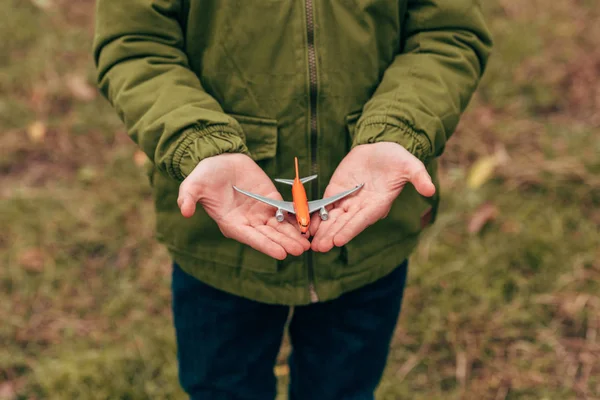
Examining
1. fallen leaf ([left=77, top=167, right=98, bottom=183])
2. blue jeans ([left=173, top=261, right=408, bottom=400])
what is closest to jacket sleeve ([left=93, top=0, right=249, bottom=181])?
blue jeans ([left=173, top=261, right=408, bottom=400])

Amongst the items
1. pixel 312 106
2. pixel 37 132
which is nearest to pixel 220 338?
pixel 312 106

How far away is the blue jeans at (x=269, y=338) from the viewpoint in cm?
175

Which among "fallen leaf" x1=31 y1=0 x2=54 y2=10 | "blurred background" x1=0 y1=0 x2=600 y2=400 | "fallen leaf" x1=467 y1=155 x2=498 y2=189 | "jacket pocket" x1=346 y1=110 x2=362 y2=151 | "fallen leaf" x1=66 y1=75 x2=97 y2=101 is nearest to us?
"jacket pocket" x1=346 y1=110 x2=362 y2=151

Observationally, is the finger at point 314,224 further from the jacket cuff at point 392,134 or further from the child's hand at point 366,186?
the jacket cuff at point 392,134

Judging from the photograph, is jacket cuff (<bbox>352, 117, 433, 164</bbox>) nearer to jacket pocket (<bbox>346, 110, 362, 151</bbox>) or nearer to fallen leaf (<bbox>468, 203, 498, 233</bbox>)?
jacket pocket (<bbox>346, 110, 362, 151</bbox>)

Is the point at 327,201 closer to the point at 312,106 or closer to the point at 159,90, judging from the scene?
the point at 312,106

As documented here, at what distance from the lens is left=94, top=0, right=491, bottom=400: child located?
57.7 inches

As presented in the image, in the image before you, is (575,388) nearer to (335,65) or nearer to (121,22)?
(335,65)

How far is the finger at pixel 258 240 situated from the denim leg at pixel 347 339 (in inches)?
17.9

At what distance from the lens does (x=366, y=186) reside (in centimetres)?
156

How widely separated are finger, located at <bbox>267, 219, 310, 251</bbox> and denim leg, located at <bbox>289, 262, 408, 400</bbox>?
0.39 meters

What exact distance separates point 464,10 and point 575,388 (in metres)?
1.68

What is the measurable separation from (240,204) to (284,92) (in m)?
0.31

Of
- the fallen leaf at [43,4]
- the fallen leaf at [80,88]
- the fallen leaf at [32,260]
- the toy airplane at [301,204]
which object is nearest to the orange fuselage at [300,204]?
the toy airplane at [301,204]
